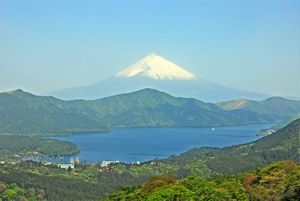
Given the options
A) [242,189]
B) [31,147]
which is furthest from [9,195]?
[31,147]

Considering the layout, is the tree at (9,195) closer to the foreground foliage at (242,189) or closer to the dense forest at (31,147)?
the foreground foliage at (242,189)

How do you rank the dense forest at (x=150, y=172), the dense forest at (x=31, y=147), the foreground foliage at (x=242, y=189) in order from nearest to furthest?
the foreground foliage at (x=242, y=189)
the dense forest at (x=150, y=172)
the dense forest at (x=31, y=147)

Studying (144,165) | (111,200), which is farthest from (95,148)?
(111,200)

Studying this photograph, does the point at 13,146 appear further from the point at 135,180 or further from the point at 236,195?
the point at 236,195

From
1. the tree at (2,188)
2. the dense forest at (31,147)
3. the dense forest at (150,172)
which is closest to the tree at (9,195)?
the tree at (2,188)

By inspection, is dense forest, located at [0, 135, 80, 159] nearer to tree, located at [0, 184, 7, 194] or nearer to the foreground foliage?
tree, located at [0, 184, 7, 194]
